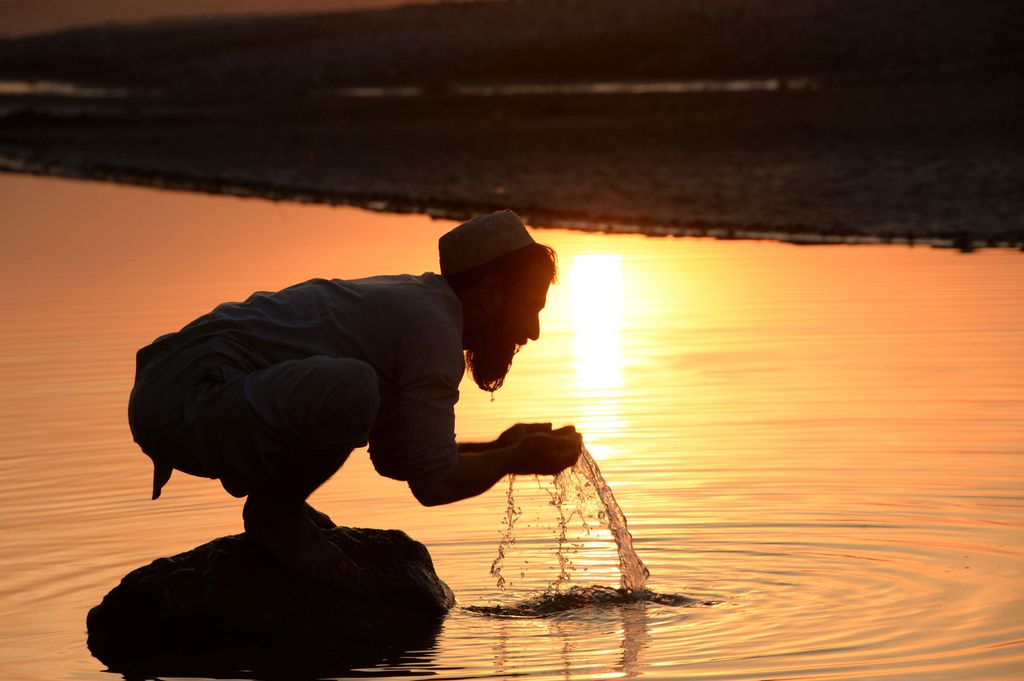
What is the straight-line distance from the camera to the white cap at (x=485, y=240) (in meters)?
5.75

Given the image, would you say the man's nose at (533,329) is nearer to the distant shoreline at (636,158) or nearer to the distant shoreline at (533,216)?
the distant shoreline at (533,216)

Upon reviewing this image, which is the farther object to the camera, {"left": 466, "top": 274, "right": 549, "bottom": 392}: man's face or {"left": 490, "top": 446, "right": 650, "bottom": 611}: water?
{"left": 490, "top": 446, "right": 650, "bottom": 611}: water

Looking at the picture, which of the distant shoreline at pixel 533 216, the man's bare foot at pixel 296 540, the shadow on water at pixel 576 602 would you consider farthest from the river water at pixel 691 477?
the distant shoreline at pixel 533 216

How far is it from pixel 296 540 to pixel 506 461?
0.77m

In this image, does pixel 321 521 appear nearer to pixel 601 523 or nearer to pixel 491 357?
pixel 491 357

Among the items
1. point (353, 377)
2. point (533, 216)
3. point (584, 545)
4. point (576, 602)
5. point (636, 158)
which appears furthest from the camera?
point (636, 158)

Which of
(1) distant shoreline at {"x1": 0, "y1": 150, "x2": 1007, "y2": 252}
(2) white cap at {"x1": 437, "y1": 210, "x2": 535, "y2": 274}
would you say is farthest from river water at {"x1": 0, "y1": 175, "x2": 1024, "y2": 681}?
(1) distant shoreline at {"x1": 0, "y1": 150, "x2": 1007, "y2": 252}

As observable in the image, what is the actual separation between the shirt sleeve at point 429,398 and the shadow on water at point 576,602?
858mm

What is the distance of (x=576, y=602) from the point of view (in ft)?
21.2

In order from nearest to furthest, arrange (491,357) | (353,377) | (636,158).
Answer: (353,377)
(491,357)
(636,158)

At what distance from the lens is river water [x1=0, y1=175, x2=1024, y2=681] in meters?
5.92

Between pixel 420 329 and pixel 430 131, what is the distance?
23.5 meters

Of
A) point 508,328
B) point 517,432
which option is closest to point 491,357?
point 508,328

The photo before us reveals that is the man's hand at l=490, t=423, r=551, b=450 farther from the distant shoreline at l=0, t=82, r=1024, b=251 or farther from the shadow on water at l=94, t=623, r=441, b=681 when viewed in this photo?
the distant shoreline at l=0, t=82, r=1024, b=251
